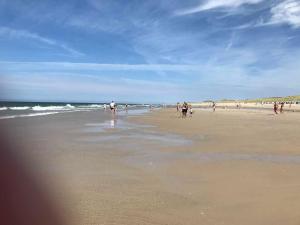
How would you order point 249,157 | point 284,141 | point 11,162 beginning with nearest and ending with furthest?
point 11,162 < point 249,157 < point 284,141

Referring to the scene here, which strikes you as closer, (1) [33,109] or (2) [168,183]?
(2) [168,183]

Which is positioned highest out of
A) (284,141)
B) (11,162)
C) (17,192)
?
(11,162)

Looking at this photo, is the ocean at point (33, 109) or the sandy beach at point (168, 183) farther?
the ocean at point (33, 109)

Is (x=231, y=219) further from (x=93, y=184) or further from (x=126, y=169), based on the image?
(x=126, y=169)

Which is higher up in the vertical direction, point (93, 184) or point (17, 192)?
point (17, 192)

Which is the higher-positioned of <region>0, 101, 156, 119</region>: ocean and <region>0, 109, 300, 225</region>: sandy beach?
<region>0, 109, 300, 225</region>: sandy beach

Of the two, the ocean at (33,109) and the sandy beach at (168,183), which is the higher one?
the sandy beach at (168,183)

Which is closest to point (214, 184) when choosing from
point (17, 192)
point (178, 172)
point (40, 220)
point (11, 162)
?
point (178, 172)

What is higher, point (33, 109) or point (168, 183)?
point (168, 183)

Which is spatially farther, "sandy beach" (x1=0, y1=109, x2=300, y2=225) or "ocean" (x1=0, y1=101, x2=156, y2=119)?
"ocean" (x1=0, y1=101, x2=156, y2=119)

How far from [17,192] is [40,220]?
0.64 m

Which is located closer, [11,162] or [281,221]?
[11,162]

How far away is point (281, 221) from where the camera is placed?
560 centimetres

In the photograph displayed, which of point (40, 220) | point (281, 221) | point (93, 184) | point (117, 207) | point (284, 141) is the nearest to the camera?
point (40, 220)
